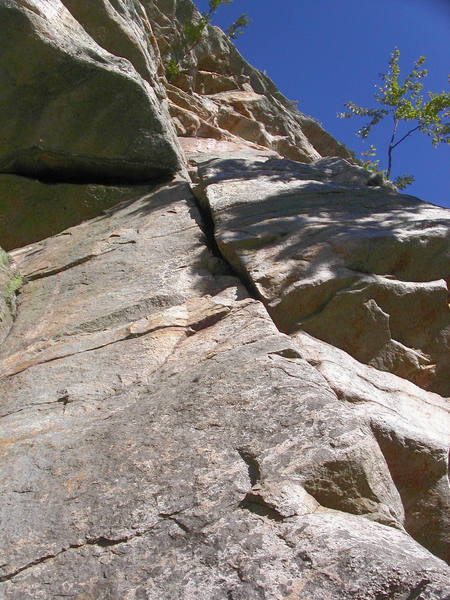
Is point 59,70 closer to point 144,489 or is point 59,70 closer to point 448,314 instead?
point 448,314

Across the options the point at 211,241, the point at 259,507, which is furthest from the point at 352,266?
the point at 259,507

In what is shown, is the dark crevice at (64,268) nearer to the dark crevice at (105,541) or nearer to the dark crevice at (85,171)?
the dark crevice at (85,171)

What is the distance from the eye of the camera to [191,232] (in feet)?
19.6

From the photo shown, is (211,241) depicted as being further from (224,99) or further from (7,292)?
(224,99)

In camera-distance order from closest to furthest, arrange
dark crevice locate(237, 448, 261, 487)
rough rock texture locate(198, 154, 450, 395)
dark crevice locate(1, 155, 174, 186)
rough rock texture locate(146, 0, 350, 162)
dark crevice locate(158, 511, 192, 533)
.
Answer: dark crevice locate(158, 511, 192, 533) → dark crevice locate(237, 448, 261, 487) → rough rock texture locate(198, 154, 450, 395) → dark crevice locate(1, 155, 174, 186) → rough rock texture locate(146, 0, 350, 162)

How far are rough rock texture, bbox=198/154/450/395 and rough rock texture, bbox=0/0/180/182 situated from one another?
5.48 ft

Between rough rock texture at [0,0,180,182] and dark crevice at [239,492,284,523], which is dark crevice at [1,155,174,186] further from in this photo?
dark crevice at [239,492,284,523]

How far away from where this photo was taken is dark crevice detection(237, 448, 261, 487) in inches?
113

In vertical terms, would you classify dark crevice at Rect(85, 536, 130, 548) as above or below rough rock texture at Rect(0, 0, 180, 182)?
below

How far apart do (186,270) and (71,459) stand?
2393mm

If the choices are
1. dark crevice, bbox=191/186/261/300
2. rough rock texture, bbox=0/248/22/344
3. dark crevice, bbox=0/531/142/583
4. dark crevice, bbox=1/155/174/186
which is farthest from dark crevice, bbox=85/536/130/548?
dark crevice, bbox=1/155/174/186

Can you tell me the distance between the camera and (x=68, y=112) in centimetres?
740

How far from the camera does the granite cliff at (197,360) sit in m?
2.59

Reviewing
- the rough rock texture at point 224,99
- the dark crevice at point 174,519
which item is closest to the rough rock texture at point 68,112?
the rough rock texture at point 224,99
